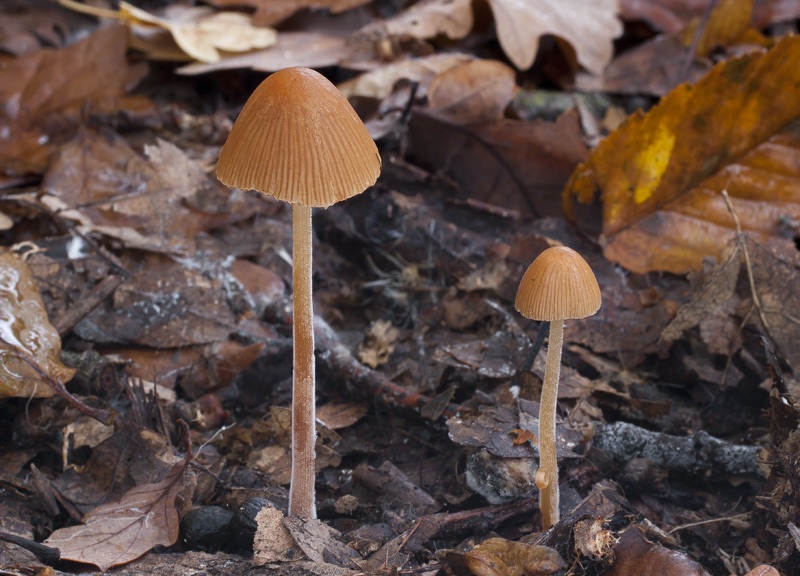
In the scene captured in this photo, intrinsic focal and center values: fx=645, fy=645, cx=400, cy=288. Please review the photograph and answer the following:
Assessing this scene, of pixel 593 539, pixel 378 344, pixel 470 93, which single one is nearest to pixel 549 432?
pixel 593 539

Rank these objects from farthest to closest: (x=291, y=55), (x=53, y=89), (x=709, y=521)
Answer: (x=291, y=55) < (x=53, y=89) < (x=709, y=521)

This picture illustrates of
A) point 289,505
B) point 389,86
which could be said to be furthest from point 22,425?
point 389,86

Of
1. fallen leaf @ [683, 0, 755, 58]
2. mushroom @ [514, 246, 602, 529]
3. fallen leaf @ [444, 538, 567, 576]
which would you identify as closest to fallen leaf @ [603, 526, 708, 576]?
fallen leaf @ [444, 538, 567, 576]

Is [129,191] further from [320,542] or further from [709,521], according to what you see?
[709,521]

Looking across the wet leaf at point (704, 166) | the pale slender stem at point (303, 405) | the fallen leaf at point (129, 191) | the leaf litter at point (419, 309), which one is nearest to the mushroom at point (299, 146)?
the pale slender stem at point (303, 405)

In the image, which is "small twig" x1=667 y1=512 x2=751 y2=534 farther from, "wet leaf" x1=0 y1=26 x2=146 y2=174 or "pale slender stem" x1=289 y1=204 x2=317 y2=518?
"wet leaf" x1=0 y1=26 x2=146 y2=174

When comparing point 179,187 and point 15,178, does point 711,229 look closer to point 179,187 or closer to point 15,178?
point 179,187

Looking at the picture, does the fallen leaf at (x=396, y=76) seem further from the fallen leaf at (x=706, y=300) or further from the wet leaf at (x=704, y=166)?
the fallen leaf at (x=706, y=300)
